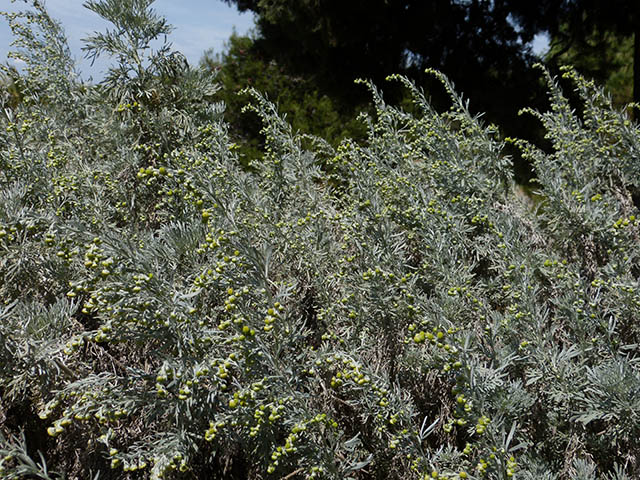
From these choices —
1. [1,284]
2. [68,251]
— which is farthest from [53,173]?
[68,251]

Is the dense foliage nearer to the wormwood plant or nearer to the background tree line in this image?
the background tree line

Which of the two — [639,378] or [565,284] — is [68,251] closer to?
[565,284]

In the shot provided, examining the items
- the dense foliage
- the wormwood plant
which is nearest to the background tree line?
the dense foliage

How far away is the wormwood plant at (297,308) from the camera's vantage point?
1.64m

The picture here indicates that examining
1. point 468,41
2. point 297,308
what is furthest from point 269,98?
point 297,308

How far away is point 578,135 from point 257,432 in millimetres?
2214

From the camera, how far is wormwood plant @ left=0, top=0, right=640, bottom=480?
1644mm

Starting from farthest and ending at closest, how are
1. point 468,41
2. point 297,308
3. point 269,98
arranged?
point 269,98, point 468,41, point 297,308

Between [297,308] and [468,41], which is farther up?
[468,41]

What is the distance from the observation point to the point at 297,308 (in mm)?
2162

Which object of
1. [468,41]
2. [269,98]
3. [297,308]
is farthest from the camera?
[269,98]

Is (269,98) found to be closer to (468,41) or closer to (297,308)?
(468,41)

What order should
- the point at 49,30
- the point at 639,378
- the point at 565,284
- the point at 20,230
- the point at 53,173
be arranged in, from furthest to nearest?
the point at 49,30 → the point at 53,173 → the point at 20,230 → the point at 565,284 → the point at 639,378

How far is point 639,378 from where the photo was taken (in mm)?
1577
